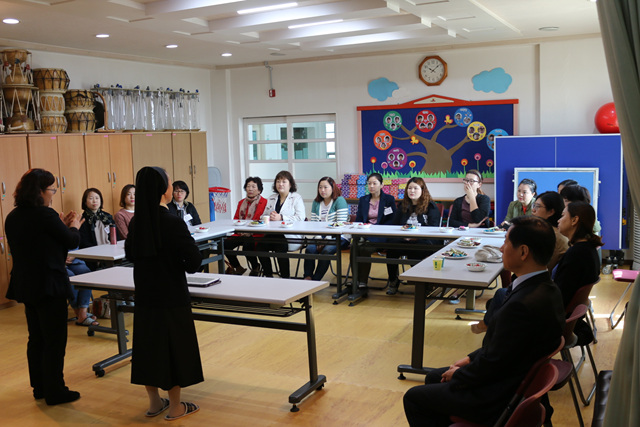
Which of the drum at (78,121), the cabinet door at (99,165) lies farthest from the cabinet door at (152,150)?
the drum at (78,121)

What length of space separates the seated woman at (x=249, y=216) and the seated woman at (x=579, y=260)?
3968 mm

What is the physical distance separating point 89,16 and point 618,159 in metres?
5.94

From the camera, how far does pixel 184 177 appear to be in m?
8.98

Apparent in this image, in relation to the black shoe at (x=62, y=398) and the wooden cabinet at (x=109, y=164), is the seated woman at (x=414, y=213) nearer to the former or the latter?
the black shoe at (x=62, y=398)

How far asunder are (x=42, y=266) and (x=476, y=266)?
286cm

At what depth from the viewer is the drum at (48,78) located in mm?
6898

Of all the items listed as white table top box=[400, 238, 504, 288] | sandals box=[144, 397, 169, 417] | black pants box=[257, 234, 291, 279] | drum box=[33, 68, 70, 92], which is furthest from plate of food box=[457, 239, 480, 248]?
drum box=[33, 68, 70, 92]

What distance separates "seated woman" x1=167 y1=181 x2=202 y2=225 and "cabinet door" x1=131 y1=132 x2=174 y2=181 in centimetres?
140

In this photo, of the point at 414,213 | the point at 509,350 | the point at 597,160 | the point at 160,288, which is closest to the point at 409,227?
the point at 414,213

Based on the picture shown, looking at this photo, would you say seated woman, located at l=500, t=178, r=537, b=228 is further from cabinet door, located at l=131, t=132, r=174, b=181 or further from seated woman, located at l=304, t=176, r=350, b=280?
cabinet door, located at l=131, t=132, r=174, b=181

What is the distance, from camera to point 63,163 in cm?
705

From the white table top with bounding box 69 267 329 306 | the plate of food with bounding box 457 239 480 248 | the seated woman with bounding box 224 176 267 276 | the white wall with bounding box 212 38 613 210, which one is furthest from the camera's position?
the white wall with bounding box 212 38 613 210

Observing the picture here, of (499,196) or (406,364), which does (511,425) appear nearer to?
(406,364)

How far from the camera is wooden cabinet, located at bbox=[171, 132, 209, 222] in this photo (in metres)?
8.86
